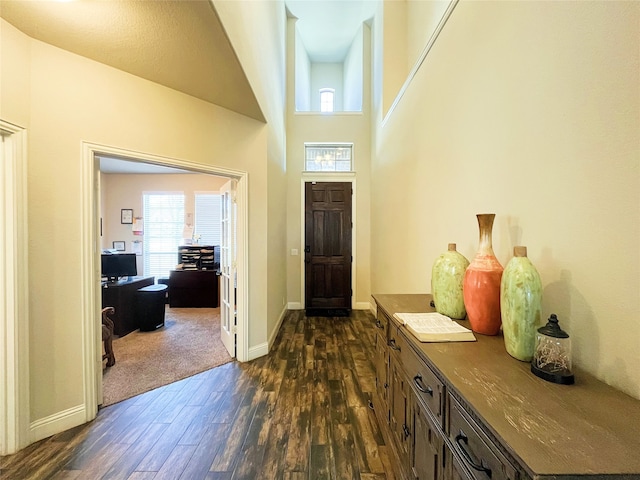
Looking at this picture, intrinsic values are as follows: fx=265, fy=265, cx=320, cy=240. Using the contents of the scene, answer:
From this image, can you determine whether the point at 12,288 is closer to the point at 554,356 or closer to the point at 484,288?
the point at 484,288

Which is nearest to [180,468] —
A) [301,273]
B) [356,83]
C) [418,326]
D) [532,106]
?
[418,326]

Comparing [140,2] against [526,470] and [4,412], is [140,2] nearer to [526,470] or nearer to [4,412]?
[526,470]

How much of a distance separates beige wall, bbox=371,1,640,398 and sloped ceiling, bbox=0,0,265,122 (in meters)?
1.55

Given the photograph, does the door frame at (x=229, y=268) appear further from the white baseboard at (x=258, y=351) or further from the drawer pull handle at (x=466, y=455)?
the drawer pull handle at (x=466, y=455)

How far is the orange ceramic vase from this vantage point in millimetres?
1066

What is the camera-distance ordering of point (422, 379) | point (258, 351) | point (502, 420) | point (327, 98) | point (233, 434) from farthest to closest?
point (327, 98), point (258, 351), point (233, 434), point (422, 379), point (502, 420)

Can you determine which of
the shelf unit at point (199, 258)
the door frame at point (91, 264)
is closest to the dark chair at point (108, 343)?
the door frame at point (91, 264)

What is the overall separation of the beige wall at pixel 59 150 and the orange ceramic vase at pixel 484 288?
2.52 meters

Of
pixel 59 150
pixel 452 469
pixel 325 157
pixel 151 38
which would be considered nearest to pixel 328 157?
pixel 325 157

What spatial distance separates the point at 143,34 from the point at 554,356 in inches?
104

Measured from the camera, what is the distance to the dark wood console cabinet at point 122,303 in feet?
12.1

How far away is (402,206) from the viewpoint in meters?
2.85

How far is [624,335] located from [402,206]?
2187 mm

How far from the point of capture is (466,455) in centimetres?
77
